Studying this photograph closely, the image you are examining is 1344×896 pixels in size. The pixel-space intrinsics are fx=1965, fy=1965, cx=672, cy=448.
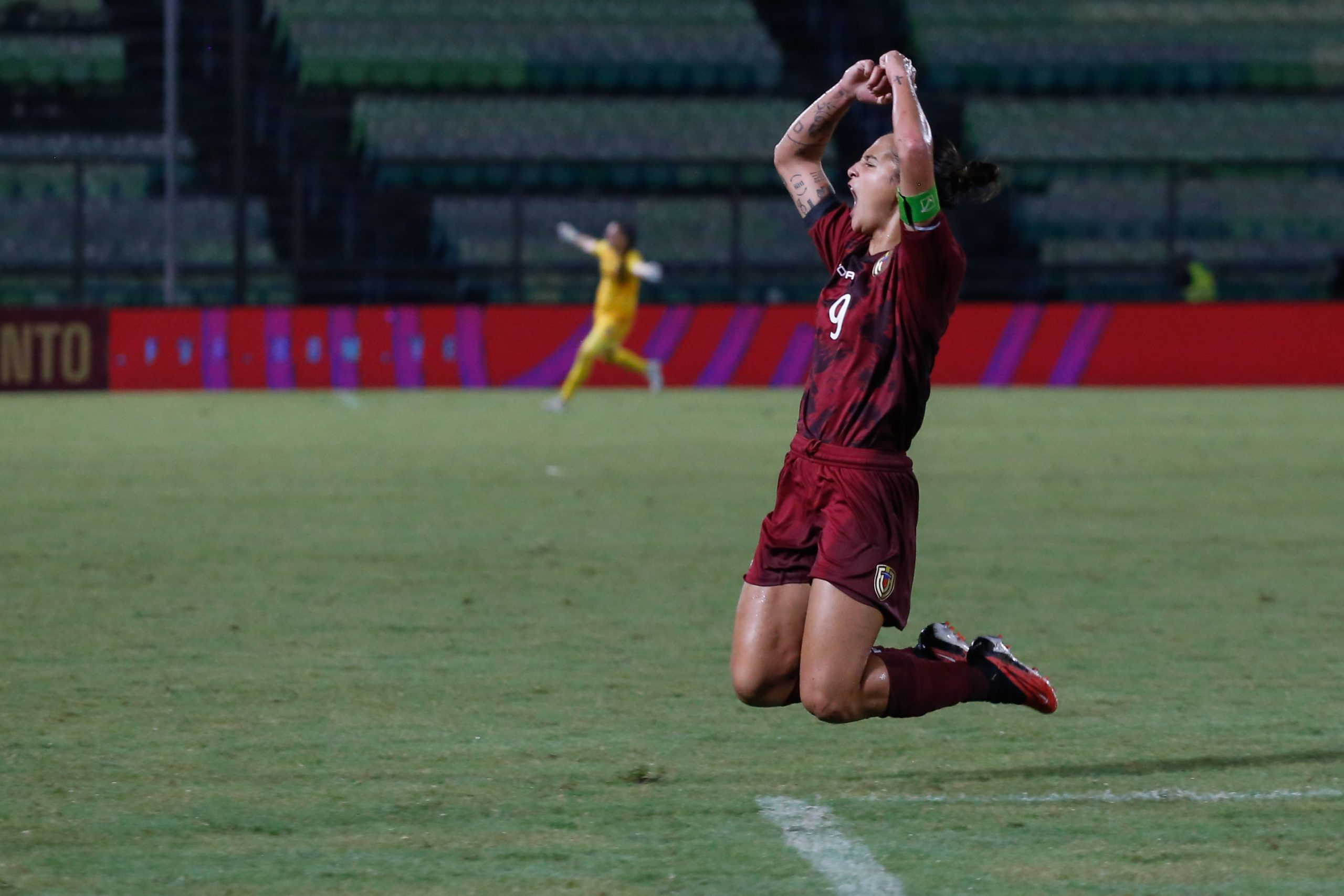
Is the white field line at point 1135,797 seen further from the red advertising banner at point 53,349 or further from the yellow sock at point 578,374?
the red advertising banner at point 53,349

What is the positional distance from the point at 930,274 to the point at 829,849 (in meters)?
1.64

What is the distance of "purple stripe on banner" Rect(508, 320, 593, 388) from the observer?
2561 centimetres

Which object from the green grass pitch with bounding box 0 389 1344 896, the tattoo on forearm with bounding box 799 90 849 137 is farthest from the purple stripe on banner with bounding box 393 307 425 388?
the tattoo on forearm with bounding box 799 90 849 137

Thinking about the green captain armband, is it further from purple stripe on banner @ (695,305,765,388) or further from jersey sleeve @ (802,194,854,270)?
purple stripe on banner @ (695,305,765,388)

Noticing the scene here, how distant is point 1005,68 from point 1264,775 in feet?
98.8

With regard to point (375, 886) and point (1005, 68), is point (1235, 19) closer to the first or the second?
point (1005, 68)

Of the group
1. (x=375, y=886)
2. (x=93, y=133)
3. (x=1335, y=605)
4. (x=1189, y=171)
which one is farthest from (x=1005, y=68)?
(x=375, y=886)

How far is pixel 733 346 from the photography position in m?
26.0

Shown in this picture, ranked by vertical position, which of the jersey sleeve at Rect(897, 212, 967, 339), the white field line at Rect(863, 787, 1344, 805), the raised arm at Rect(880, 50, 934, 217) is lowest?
the white field line at Rect(863, 787, 1344, 805)

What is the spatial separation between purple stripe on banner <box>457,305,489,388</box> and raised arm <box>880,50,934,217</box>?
66.8ft

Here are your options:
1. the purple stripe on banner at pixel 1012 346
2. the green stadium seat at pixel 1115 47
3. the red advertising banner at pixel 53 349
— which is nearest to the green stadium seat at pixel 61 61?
the red advertising banner at pixel 53 349

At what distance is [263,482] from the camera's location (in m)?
14.3

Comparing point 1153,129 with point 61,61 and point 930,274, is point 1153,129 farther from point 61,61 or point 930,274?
point 930,274

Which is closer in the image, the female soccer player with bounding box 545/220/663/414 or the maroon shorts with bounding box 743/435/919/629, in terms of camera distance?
the maroon shorts with bounding box 743/435/919/629
